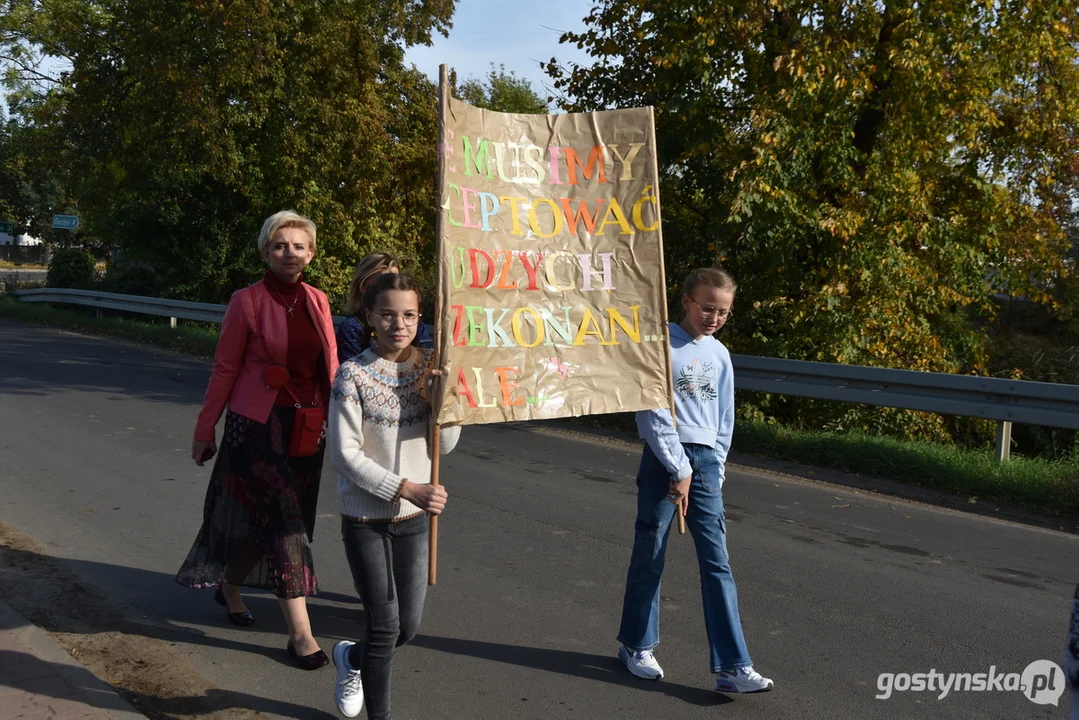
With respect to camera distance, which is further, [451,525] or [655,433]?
[451,525]

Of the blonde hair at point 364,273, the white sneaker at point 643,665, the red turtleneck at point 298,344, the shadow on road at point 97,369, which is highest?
the blonde hair at point 364,273

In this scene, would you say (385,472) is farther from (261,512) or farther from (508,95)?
(508,95)

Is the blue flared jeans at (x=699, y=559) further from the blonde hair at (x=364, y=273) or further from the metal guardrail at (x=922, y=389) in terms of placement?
the metal guardrail at (x=922, y=389)

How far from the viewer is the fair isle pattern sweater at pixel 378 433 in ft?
10.8

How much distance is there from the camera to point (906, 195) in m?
13.0

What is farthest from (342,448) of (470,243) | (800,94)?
(800,94)

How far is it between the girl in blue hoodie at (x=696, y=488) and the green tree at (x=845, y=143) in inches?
323

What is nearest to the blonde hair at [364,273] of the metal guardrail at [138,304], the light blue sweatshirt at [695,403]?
the light blue sweatshirt at [695,403]

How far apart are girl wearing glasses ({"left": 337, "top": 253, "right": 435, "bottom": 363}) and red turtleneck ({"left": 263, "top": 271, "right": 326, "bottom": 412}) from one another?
14cm

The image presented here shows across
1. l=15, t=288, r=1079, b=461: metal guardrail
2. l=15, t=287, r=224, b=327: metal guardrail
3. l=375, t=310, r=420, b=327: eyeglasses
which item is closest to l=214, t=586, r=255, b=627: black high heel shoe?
l=375, t=310, r=420, b=327: eyeglasses

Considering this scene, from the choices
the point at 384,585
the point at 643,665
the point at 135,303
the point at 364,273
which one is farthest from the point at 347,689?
the point at 135,303

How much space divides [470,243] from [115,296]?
64.2 ft

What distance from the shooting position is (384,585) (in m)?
3.39

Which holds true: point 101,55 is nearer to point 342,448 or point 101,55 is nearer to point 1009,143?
point 1009,143
